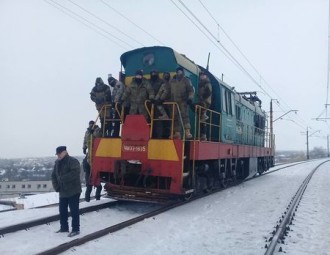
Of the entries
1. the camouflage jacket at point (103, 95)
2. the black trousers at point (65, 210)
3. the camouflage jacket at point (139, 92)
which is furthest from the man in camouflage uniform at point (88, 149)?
the black trousers at point (65, 210)

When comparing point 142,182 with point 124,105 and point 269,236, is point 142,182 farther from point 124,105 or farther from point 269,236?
point 269,236

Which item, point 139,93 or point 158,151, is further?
point 139,93

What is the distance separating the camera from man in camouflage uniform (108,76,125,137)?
32.7ft

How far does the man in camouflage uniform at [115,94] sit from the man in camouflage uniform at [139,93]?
29cm

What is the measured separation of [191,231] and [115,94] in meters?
4.76

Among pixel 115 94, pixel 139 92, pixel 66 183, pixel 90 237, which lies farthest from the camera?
pixel 115 94

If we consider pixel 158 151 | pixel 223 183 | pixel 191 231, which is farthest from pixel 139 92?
pixel 223 183

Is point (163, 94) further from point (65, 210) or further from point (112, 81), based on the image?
point (65, 210)

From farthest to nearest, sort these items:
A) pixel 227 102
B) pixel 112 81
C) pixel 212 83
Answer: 1. pixel 227 102
2. pixel 212 83
3. pixel 112 81

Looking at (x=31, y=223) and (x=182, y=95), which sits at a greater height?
(x=182, y=95)

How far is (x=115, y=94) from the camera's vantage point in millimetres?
10203

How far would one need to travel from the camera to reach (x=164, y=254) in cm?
535

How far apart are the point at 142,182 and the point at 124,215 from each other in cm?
143

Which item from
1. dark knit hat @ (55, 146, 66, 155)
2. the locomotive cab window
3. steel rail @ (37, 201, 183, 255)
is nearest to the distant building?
the locomotive cab window
